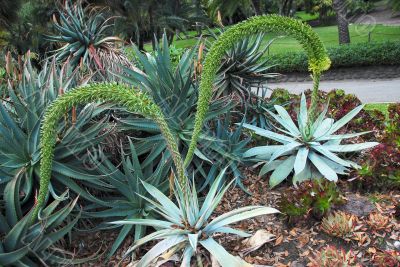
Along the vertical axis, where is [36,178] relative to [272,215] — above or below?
above

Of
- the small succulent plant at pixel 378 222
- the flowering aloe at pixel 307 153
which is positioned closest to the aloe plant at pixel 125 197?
the flowering aloe at pixel 307 153

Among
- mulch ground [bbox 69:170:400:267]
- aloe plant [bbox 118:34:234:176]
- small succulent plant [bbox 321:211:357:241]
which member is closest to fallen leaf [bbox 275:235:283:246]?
mulch ground [bbox 69:170:400:267]

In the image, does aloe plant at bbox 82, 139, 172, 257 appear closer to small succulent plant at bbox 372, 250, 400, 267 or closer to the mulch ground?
the mulch ground

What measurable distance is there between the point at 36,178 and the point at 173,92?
1567 mm

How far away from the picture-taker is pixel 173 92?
4691mm

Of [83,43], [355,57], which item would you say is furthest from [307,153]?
[355,57]

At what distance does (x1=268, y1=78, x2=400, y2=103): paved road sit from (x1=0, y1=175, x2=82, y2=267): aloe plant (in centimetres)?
920

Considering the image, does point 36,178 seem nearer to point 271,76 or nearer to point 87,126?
point 87,126

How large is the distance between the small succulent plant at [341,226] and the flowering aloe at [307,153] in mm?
588

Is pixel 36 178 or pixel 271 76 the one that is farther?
pixel 271 76

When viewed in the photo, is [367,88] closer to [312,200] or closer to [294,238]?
[312,200]

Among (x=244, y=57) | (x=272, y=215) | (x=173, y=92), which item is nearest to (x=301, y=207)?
(x=272, y=215)

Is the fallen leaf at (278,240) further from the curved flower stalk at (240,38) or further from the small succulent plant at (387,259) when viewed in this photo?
the curved flower stalk at (240,38)

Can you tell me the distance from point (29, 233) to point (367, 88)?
12.3 meters
